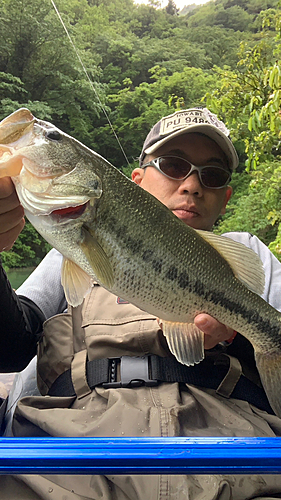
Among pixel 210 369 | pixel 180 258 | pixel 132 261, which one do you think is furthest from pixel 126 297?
pixel 210 369

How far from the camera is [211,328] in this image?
128 centimetres

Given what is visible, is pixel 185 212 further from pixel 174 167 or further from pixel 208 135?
pixel 208 135

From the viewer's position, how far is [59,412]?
4.53 feet

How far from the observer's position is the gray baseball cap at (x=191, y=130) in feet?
6.63

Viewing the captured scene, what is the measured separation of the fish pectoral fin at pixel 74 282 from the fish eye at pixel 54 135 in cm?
40

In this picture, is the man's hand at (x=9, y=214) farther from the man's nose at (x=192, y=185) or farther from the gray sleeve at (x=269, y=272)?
the gray sleeve at (x=269, y=272)

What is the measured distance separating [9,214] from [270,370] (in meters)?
1.14

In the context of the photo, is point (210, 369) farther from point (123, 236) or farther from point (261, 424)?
point (123, 236)

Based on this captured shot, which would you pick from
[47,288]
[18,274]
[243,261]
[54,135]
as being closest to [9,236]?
[54,135]

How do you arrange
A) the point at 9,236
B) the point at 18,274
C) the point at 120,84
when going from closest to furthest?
the point at 9,236 → the point at 18,274 → the point at 120,84

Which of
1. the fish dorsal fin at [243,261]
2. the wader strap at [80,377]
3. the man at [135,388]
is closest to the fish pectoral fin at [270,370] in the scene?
the man at [135,388]

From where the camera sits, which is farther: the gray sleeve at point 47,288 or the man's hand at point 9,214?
the gray sleeve at point 47,288

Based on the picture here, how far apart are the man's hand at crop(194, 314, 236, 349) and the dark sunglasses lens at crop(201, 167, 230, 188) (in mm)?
963

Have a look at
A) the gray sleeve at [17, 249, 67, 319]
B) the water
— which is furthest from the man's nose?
the water
